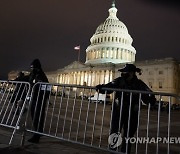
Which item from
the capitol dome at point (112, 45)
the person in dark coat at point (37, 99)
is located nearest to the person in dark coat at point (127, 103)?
the person in dark coat at point (37, 99)

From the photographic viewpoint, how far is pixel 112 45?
87.4 metres

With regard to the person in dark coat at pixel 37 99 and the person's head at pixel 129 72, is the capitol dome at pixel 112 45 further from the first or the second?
the person's head at pixel 129 72

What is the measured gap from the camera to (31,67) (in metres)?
5.75

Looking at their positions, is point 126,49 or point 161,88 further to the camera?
point 126,49

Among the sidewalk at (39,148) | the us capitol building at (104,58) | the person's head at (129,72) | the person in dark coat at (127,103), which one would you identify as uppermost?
the us capitol building at (104,58)

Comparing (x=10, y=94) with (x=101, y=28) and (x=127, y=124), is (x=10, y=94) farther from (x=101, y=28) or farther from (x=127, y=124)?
(x=101, y=28)

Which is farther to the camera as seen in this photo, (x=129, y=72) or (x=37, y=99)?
(x=37, y=99)

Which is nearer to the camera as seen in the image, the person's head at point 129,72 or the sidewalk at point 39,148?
the sidewalk at point 39,148

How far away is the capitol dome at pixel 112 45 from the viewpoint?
87.8 meters

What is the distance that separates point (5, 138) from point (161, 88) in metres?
67.6

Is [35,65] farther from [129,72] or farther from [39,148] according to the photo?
[129,72]

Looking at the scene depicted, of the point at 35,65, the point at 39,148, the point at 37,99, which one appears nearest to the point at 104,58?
the point at 35,65

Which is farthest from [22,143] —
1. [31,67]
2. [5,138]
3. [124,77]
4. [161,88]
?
[161,88]

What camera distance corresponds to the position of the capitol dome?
3455 inches
